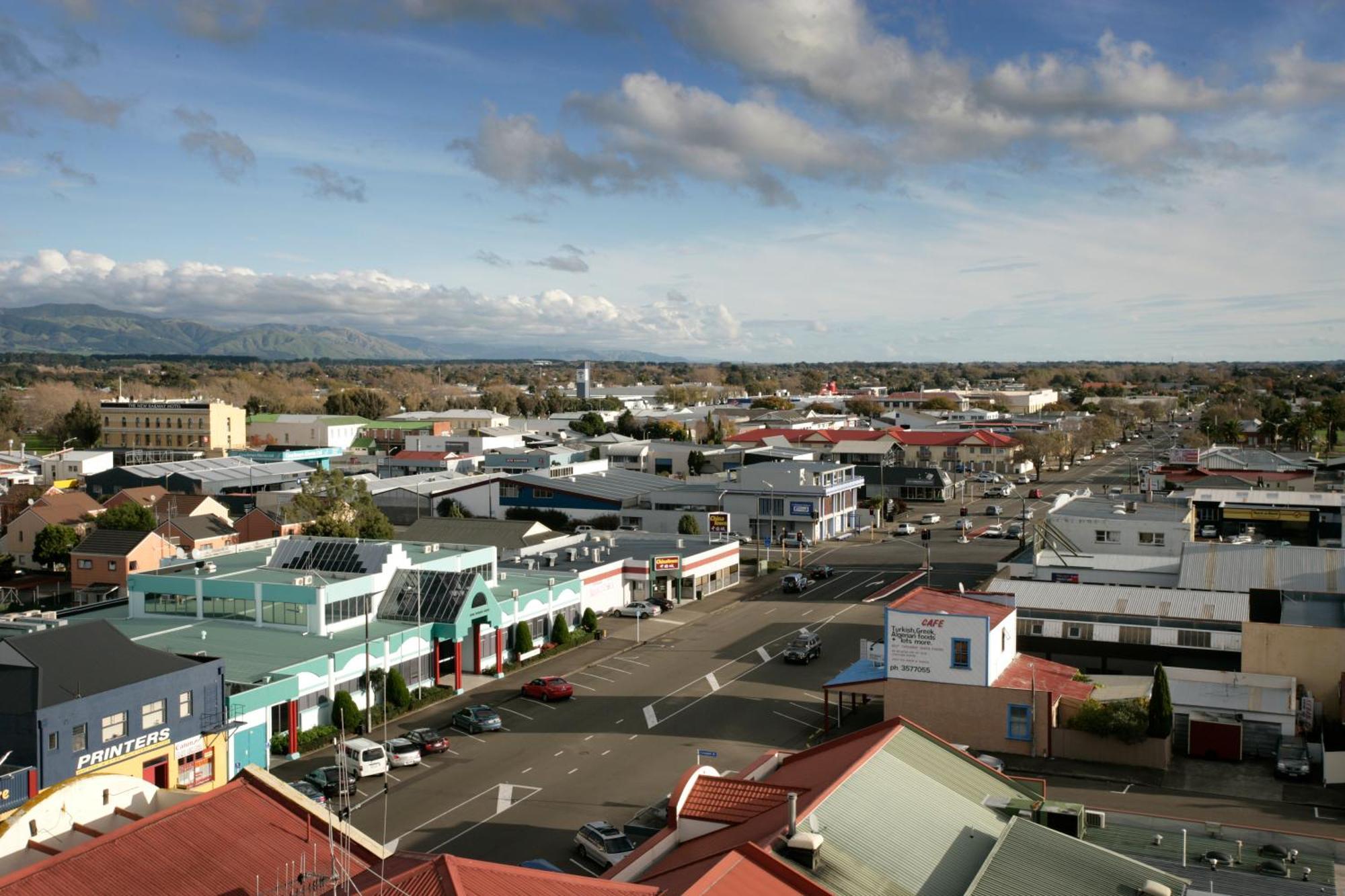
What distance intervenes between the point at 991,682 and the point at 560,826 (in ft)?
43.2

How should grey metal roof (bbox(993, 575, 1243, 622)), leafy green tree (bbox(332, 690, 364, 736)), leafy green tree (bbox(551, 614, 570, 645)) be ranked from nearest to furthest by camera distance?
leafy green tree (bbox(332, 690, 364, 736)) < grey metal roof (bbox(993, 575, 1243, 622)) < leafy green tree (bbox(551, 614, 570, 645))

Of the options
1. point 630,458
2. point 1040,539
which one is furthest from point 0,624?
point 630,458

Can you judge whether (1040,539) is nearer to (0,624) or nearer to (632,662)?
(632,662)

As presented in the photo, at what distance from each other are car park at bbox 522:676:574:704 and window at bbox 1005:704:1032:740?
13473mm

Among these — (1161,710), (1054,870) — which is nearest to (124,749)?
(1054,870)

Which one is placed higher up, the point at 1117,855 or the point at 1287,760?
the point at 1117,855

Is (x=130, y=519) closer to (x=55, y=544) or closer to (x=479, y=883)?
(x=55, y=544)

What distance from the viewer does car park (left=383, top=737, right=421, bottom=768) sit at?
29.0m

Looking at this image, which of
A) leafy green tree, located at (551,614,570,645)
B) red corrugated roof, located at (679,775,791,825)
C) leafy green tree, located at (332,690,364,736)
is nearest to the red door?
leafy green tree, located at (332,690,364,736)

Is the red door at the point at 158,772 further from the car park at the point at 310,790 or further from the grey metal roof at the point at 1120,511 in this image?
the grey metal roof at the point at 1120,511

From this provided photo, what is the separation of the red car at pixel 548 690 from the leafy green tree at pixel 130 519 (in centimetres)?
3135

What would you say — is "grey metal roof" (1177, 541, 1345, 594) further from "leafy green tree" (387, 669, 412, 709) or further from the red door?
the red door

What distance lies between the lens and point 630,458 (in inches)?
3976

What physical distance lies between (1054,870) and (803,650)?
23833 mm
